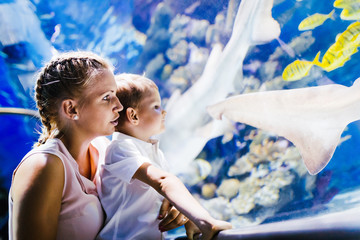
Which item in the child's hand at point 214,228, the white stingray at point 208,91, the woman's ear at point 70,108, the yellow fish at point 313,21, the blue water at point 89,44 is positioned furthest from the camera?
the blue water at point 89,44

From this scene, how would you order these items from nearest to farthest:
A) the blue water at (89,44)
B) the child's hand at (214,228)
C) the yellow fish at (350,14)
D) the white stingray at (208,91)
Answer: the child's hand at (214,228) < the yellow fish at (350,14) < the white stingray at (208,91) < the blue water at (89,44)

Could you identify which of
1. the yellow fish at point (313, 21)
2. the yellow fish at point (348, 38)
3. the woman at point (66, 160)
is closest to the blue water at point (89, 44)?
the yellow fish at point (313, 21)

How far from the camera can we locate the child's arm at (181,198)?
799 mm

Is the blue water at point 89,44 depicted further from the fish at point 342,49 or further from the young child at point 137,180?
the young child at point 137,180

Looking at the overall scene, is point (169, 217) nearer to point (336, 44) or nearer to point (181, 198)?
point (181, 198)

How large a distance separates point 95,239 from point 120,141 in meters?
0.40

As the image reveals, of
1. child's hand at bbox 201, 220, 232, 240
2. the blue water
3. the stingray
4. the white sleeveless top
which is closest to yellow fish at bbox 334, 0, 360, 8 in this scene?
the stingray

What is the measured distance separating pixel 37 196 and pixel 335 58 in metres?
1.59

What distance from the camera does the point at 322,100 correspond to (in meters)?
1.62

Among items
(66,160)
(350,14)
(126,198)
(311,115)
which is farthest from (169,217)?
(350,14)

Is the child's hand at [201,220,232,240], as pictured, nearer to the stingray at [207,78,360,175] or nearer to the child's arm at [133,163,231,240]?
the child's arm at [133,163,231,240]

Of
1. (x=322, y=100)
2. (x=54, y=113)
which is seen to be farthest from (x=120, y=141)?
(x=322, y=100)

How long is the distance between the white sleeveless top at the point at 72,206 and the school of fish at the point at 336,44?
1.31 metres

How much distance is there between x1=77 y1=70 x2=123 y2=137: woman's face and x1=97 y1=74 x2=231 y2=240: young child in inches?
4.0
